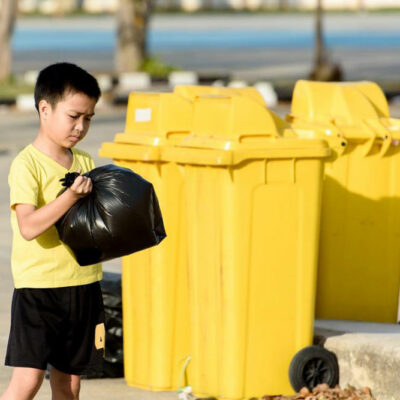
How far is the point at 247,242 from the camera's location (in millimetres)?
5082

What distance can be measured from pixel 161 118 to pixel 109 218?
1292mm

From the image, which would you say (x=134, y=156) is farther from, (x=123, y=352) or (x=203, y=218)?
(x=123, y=352)

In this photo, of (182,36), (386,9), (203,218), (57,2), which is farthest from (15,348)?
(386,9)

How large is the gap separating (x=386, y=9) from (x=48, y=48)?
6129 cm

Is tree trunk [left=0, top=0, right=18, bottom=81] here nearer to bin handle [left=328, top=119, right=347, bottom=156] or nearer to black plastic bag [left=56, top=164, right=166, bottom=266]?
bin handle [left=328, top=119, right=347, bottom=156]

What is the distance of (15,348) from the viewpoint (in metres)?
4.22

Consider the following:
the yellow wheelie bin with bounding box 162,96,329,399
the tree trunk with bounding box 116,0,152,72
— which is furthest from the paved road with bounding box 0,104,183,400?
the tree trunk with bounding box 116,0,152,72

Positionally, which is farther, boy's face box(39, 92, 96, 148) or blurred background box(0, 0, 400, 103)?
blurred background box(0, 0, 400, 103)

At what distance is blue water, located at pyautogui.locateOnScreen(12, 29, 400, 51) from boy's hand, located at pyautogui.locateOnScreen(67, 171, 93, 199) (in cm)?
3923

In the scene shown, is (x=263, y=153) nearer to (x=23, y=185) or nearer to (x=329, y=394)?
(x=329, y=394)

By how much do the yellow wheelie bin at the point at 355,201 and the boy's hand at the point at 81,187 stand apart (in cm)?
188

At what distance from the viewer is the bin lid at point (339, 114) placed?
18.9 ft

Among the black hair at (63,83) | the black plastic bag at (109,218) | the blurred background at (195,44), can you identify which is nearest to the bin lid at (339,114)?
the black plastic bag at (109,218)

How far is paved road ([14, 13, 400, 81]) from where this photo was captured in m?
30.7
